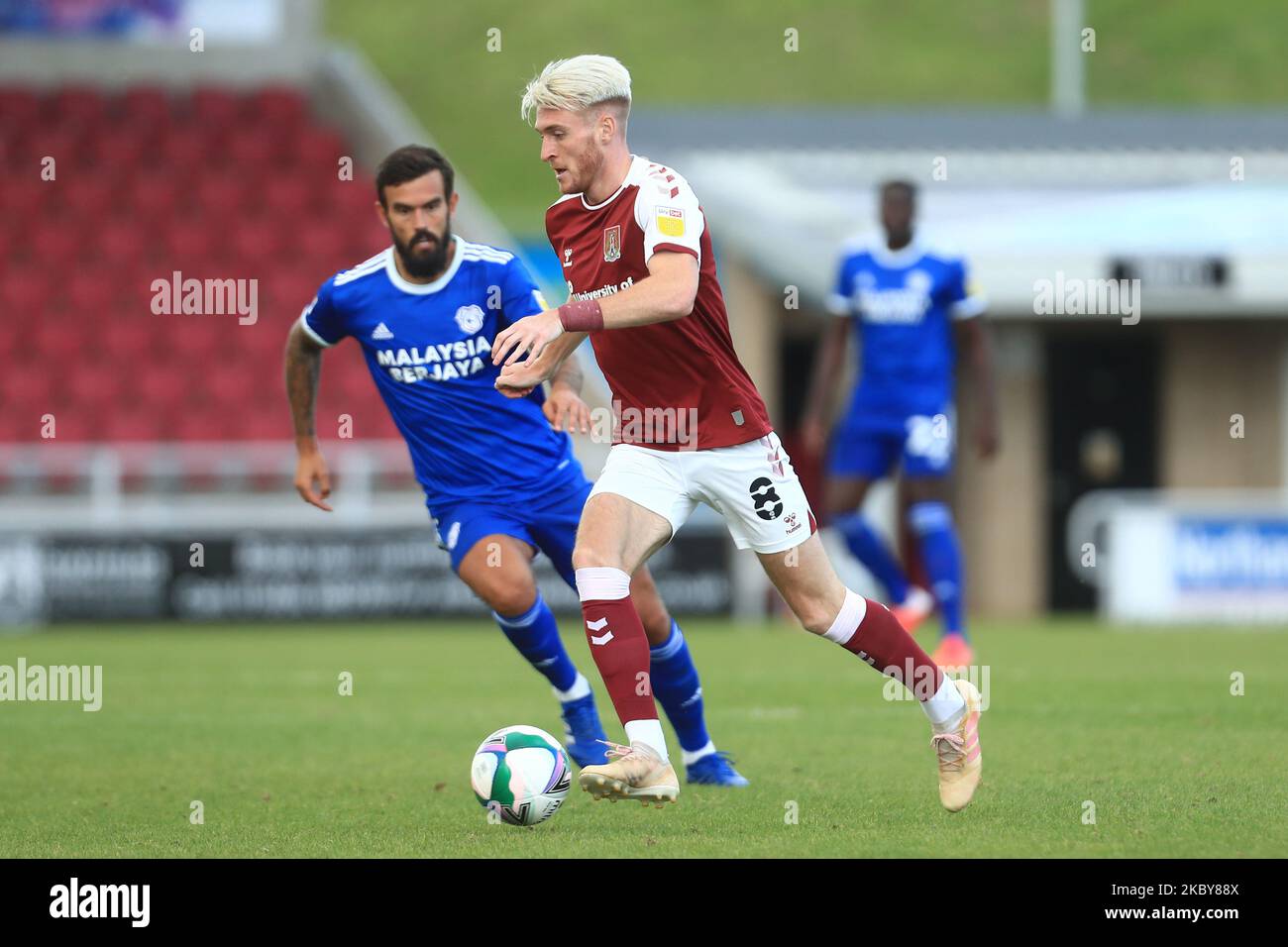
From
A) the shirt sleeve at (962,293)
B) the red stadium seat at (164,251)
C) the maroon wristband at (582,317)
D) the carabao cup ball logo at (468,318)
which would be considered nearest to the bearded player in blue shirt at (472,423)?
the carabao cup ball logo at (468,318)

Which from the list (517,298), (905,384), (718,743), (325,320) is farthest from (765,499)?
(905,384)

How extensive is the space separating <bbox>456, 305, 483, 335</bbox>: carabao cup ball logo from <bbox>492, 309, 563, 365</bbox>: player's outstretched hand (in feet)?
5.51

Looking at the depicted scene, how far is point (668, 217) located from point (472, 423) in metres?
1.78

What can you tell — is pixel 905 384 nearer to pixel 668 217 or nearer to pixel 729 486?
pixel 729 486

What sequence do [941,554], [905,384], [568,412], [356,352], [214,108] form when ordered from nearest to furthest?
1. [568,412]
2. [941,554]
3. [905,384]
4. [356,352]
5. [214,108]

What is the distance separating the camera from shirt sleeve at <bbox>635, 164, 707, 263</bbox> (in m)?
5.67

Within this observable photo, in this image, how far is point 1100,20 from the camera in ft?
182

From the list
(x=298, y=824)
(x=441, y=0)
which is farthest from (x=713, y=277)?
(x=441, y=0)

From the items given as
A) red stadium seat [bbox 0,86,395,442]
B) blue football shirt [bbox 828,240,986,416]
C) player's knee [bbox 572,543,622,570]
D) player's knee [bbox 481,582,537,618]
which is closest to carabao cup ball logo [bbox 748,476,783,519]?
player's knee [bbox 572,543,622,570]

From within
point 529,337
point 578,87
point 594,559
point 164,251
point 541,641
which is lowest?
point 541,641

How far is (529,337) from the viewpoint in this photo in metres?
5.38

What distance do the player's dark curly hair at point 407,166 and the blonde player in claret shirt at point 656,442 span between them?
930mm

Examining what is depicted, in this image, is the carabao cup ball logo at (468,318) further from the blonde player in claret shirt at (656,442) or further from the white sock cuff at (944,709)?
the white sock cuff at (944,709)

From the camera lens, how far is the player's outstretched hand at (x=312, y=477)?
290 inches
